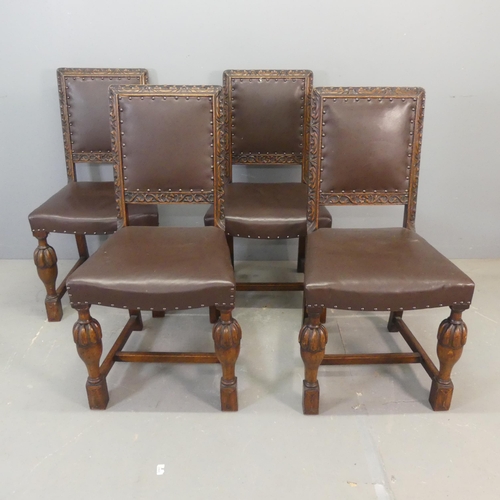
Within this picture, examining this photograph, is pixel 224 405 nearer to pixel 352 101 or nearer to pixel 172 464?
pixel 172 464

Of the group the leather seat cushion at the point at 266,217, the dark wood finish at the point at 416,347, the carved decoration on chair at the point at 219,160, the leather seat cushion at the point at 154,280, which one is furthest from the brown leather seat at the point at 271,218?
the dark wood finish at the point at 416,347

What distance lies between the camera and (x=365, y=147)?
191 centimetres

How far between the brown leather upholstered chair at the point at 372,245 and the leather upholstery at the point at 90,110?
3.58 feet

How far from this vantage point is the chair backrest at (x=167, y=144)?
1899 mm

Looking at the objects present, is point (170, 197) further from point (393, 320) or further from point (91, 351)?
point (393, 320)

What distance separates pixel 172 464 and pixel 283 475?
1.12 feet

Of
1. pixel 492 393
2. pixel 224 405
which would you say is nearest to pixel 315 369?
pixel 224 405

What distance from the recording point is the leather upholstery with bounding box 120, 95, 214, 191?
75.2 inches

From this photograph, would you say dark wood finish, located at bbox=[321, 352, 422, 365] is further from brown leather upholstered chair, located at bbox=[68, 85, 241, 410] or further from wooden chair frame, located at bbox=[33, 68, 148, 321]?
wooden chair frame, located at bbox=[33, 68, 148, 321]

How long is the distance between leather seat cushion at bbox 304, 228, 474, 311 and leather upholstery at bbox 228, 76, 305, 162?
0.87m

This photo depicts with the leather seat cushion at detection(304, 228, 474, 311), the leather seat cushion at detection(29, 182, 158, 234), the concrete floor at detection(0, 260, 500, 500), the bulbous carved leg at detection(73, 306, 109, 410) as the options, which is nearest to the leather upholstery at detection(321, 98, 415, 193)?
the leather seat cushion at detection(304, 228, 474, 311)

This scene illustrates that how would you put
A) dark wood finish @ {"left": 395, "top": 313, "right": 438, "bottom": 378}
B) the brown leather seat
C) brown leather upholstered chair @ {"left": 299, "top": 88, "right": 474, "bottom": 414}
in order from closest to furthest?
brown leather upholstered chair @ {"left": 299, "top": 88, "right": 474, "bottom": 414}
dark wood finish @ {"left": 395, "top": 313, "right": 438, "bottom": 378}
the brown leather seat

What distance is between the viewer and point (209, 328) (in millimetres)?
2279

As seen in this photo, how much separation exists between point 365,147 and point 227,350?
0.92m
